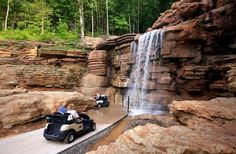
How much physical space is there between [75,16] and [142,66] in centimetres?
2365

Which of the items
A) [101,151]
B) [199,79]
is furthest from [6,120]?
[199,79]

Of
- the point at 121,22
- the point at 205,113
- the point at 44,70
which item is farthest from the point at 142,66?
the point at 121,22

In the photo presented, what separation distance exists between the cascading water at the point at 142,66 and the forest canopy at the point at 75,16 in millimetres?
13435

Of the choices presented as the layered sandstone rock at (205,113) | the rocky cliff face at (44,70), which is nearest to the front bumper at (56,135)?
the layered sandstone rock at (205,113)

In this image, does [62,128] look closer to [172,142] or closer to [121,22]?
[172,142]

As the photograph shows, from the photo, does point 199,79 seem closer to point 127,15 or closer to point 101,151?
point 101,151

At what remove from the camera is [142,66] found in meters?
21.1

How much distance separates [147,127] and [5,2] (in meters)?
36.0

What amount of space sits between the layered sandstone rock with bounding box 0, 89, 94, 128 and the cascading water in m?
5.79

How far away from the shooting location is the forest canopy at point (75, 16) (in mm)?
34062

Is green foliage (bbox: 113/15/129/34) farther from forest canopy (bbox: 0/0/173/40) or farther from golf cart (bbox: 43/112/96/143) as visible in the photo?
golf cart (bbox: 43/112/96/143)

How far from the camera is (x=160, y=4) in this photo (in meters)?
43.0

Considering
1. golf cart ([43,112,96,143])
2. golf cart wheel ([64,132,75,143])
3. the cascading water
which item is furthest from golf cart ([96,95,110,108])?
golf cart wheel ([64,132,75,143])

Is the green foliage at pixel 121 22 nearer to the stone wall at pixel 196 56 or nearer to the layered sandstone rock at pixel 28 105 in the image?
the stone wall at pixel 196 56
